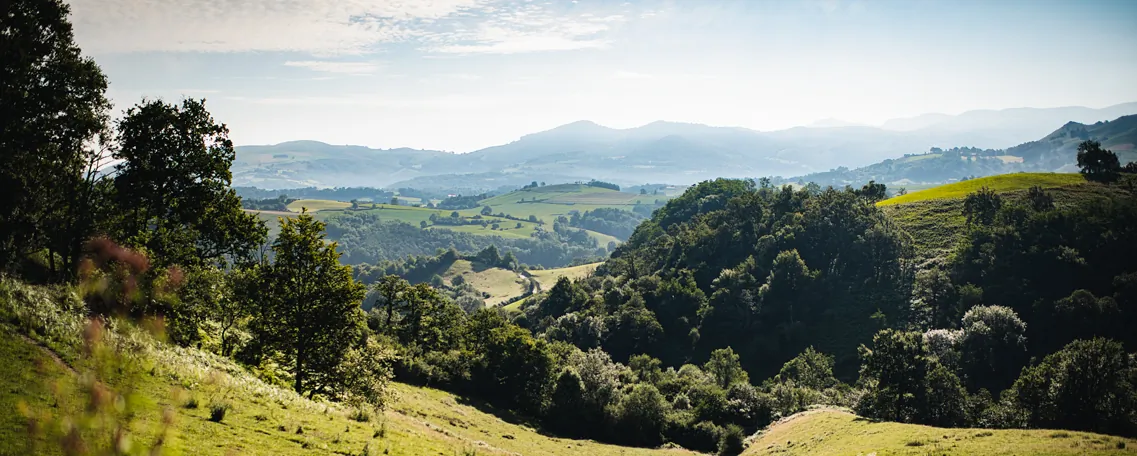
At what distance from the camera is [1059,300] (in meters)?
91.8

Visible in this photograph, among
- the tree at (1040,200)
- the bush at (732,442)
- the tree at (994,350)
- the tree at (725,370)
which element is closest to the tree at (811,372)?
the tree at (725,370)

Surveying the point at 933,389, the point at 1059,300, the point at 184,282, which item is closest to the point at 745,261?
the point at 1059,300

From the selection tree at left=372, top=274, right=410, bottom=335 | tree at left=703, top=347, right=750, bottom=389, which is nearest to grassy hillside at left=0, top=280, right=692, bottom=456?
tree at left=372, top=274, right=410, bottom=335

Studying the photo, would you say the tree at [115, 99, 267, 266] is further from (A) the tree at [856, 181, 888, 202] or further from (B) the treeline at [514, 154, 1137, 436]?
(A) the tree at [856, 181, 888, 202]

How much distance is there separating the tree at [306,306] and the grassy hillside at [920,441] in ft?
109

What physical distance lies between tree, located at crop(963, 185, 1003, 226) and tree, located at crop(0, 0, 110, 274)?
143 metres

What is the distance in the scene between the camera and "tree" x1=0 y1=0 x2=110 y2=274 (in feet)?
97.5

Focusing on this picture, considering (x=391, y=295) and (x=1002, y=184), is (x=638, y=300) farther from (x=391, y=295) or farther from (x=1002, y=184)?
(x=1002, y=184)

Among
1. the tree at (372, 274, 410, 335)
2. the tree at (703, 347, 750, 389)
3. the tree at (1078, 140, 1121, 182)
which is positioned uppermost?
the tree at (1078, 140, 1121, 182)

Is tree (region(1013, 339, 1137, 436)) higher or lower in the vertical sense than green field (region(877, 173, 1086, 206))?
lower

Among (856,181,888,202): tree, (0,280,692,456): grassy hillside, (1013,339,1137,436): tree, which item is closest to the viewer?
(0,280,692,456): grassy hillside

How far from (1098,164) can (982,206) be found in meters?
41.6

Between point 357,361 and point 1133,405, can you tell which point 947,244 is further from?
point 357,361

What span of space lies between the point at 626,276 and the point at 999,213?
82719 millimetres
